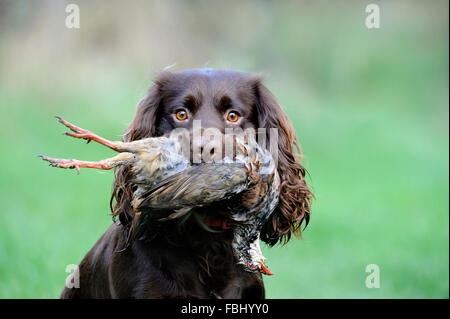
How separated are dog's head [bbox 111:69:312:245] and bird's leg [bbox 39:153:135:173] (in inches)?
24.8

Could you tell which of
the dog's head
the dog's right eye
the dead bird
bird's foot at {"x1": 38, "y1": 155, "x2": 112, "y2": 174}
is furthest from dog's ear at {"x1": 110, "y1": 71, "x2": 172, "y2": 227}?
bird's foot at {"x1": 38, "y1": 155, "x2": 112, "y2": 174}

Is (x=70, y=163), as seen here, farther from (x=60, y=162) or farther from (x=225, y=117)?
(x=225, y=117)

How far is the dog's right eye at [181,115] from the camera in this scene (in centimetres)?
344

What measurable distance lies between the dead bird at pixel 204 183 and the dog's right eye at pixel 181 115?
0.57 metres

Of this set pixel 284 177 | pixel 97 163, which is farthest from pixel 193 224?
pixel 97 163

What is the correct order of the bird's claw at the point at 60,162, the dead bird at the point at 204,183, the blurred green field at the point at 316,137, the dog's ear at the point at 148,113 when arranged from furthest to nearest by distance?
the blurred green field at the point at 316,137
the dog's ear at the point at 148,113
the dead bird at the point at 204,183
the bird's claw at the point at 60,162

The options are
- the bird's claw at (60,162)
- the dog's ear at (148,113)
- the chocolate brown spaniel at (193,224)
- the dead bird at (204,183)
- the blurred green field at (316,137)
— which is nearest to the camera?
the bird's claw at (60,162)

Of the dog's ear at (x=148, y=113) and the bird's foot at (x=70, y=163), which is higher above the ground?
the dog's ear at (x=148, y=113)

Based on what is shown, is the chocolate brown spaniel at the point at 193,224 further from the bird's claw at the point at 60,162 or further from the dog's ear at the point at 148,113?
the bird's claw at the point at 60,162

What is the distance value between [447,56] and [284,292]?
395 inches

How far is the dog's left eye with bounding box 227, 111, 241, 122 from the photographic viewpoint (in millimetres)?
3432

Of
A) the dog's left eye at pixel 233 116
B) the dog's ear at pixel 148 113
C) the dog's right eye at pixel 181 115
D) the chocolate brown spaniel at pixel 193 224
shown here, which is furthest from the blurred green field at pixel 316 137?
the dog's left eye at pixel 233 116

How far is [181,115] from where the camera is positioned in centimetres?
Answer: 345

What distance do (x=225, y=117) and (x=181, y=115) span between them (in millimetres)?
241
